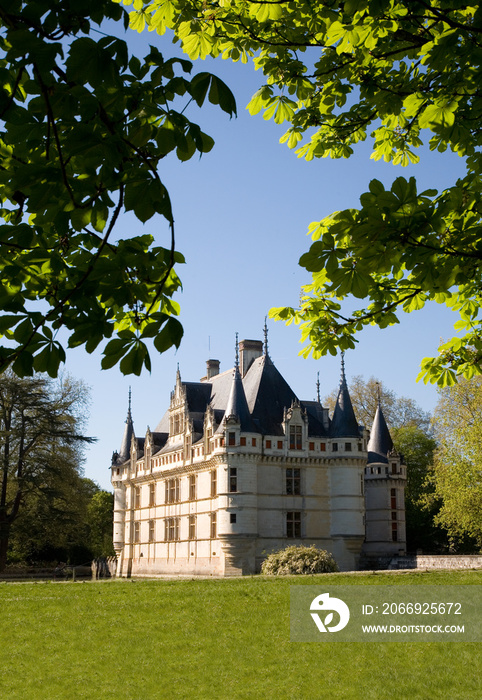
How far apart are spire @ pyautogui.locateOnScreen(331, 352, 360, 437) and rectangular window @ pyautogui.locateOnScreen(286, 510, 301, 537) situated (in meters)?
4.09

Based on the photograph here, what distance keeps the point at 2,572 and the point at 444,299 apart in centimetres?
3614

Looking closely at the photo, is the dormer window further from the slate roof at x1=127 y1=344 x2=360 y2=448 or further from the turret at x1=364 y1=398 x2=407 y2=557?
the turret at x1=364 y1=398 x2=407 y2=557

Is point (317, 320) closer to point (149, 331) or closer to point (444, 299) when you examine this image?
point (444, 299)

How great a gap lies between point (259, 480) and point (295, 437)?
2.70 metres

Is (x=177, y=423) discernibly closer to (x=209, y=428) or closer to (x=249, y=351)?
(x=209, y=428)

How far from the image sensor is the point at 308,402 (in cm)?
3888

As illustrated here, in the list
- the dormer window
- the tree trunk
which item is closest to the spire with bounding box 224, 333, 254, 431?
the dormer window

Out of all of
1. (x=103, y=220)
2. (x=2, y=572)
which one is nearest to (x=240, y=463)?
(x=2, y=572)

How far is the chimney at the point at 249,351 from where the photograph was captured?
40344 mm

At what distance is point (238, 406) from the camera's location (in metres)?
35.0

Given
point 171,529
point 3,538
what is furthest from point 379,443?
point 3,538

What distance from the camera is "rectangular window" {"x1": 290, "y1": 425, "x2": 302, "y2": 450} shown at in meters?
35.9

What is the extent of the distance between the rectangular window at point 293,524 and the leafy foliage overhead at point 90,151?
1278 inches

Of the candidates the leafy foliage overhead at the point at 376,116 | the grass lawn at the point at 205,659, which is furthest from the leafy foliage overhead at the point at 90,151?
the grass lawn at the point at 205,659
